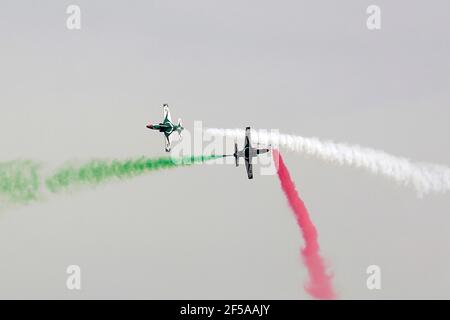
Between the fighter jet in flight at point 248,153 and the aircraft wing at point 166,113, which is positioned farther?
the aircraft wing at point 166,113

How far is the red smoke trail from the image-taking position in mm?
100438

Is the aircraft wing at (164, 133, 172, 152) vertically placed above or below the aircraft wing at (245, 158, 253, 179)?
above

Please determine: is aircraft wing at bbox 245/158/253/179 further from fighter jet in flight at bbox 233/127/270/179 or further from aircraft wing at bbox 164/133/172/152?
aircraft wing at bbox 164/133/172/152

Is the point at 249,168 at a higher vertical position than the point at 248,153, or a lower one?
lower

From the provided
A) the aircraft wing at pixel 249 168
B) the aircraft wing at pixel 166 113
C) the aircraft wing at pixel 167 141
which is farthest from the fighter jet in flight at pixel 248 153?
the aircraft wing at pixel 166 113

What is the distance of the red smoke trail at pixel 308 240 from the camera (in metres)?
100

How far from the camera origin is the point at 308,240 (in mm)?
103125

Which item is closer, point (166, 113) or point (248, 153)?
point (248, 153)

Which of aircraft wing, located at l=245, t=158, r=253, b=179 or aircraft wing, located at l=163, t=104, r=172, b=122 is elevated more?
aircraft wing, located at l=163, t=104, r=172, b=122

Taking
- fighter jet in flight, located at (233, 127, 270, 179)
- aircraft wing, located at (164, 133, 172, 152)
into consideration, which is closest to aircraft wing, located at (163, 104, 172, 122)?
aircraft wing, located at (164, 133, 172, 152)

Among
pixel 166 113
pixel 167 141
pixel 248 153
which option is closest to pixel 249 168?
pixel 248 153

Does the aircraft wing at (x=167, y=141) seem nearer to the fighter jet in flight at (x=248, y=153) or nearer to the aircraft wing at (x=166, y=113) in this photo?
the aircraft wing at (x=166, y=113)

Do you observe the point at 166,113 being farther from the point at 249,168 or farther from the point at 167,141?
the point at 249,168

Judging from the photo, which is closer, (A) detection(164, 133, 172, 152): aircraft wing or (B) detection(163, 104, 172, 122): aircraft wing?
(A) detection(164, 133, 172, 152): aircraft wing
